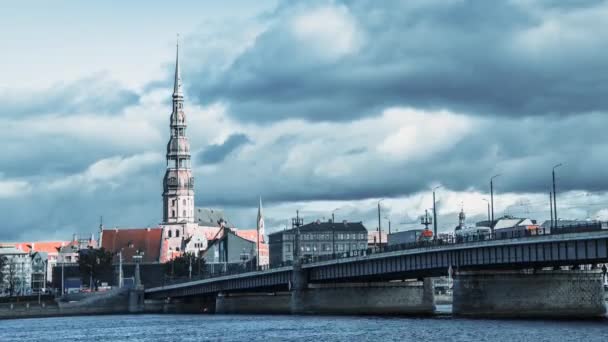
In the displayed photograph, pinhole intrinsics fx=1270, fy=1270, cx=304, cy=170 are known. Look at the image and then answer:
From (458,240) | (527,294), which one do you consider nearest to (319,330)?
(458,240)

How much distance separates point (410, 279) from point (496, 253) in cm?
4356

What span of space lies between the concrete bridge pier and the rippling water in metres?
3.99

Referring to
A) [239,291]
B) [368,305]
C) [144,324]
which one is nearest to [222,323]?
[144,324]

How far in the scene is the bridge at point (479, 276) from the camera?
411 feet

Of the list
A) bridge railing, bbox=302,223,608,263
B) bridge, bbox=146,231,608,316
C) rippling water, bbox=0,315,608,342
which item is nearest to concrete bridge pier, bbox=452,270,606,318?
bridge, bbox=146,231,608,316

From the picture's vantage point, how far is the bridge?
411 feet

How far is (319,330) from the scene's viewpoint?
126 meters

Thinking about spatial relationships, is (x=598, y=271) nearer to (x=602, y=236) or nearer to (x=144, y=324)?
(x=602, y=236)

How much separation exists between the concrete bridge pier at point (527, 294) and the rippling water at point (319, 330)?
399 centimetres

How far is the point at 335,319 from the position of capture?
14888 centimetres

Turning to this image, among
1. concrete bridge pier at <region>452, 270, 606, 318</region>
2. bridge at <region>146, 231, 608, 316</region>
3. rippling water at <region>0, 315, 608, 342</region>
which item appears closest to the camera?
rippling water at <region>0, 315, 608, 342</region>

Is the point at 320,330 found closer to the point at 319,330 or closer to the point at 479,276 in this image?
the point at 319,330

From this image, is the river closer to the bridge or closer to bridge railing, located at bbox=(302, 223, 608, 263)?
the bridge

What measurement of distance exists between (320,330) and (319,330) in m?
0.12
